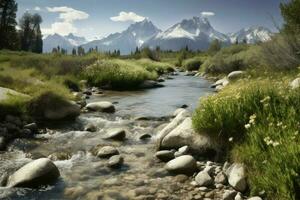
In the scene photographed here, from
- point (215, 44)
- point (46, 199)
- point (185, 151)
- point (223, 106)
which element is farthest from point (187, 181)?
point (215, 44)

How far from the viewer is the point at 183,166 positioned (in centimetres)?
806

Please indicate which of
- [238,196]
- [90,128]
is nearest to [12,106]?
[90,128]

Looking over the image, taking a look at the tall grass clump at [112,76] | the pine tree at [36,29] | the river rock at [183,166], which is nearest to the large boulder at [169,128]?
the river rock at [183,166]

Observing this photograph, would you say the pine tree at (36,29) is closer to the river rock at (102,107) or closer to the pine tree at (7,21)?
the pine tree at (7,21)

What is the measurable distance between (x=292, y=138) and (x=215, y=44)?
83.0 meters

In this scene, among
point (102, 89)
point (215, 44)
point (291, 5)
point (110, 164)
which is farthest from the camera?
point (215, 44)

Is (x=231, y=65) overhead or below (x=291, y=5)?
below

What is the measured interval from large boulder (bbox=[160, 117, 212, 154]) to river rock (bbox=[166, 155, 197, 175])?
0.77 meters

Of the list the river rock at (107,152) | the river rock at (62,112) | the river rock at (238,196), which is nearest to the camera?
the river rock at (238,196)

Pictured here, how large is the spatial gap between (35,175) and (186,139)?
3790mm

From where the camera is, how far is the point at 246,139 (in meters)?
7.75

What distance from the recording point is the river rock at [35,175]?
7355mm

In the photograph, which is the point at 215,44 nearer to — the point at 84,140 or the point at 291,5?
the point at 291,5

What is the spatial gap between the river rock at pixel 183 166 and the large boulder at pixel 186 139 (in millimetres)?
771
